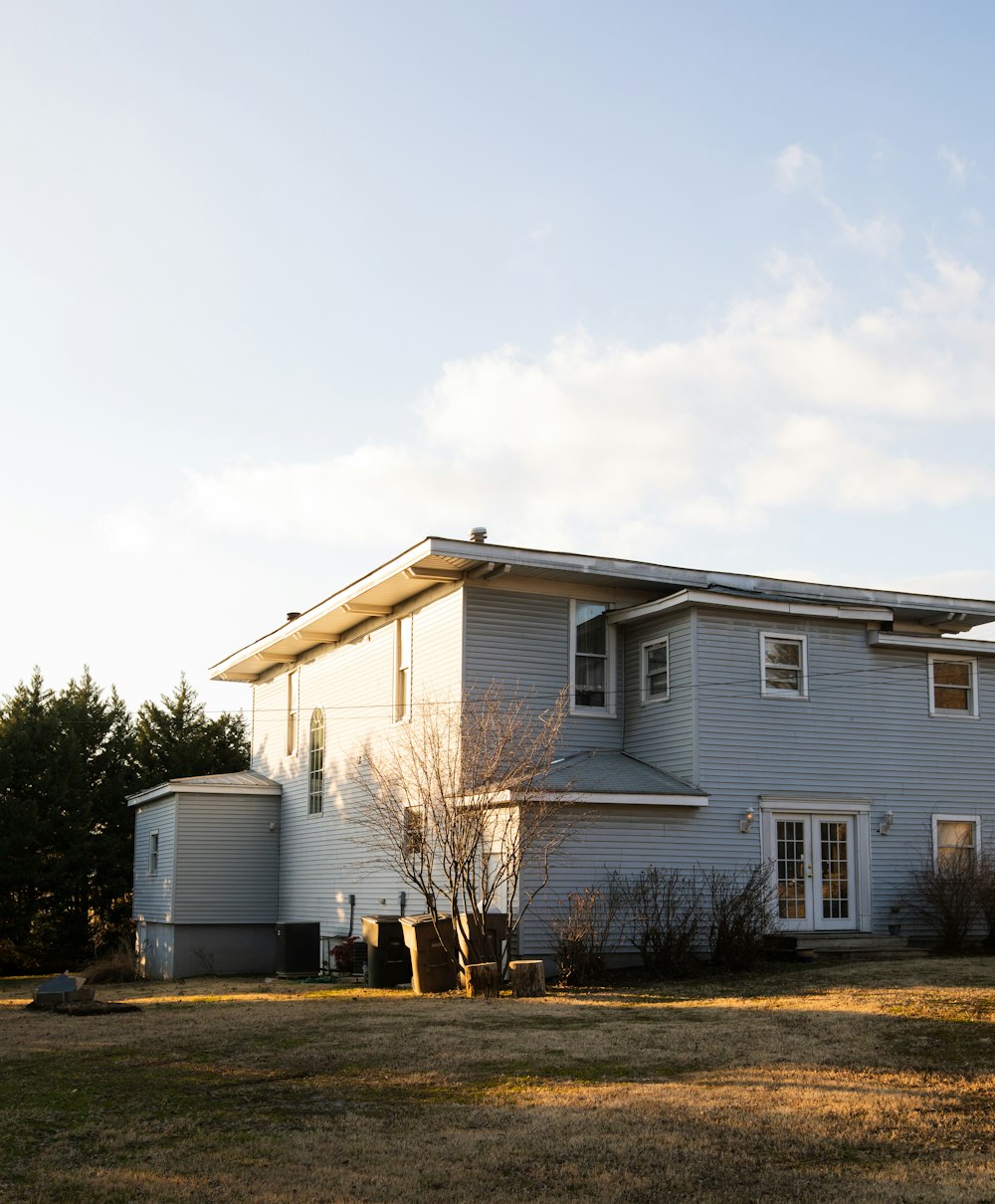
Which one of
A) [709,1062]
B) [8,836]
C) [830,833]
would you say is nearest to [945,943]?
[830,833]

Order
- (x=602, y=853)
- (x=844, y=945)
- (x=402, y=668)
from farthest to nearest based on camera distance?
(x=402, y=668), (x=844, y=945), (x=602, y=853)

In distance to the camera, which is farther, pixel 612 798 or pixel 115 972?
pixel 115 972

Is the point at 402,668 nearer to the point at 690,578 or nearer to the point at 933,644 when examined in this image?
the point at 690,578

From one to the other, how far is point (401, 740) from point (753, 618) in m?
6.22

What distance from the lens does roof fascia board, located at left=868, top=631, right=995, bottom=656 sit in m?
22.2

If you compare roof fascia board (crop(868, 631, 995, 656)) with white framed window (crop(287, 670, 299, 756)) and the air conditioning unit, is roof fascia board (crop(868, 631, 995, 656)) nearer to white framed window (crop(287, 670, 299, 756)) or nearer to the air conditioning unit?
the air conditioning unit

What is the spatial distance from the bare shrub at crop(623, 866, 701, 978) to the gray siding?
1189 cm

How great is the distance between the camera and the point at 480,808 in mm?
18188

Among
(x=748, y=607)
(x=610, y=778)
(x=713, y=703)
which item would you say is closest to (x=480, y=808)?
(x=610, y=778)

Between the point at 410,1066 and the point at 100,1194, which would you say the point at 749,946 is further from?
the point at 100,1194

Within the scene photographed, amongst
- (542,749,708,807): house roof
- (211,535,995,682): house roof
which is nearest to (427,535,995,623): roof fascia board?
(211,535,995,682): house roof

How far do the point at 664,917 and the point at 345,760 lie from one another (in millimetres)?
8696

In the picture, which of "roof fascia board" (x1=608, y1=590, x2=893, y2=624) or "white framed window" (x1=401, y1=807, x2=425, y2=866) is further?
"roof fascia board" (x1=608, y1=590, x2=893, y2=624)

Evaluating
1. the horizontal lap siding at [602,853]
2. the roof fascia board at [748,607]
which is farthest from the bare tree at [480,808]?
the roof fascia board at [748,607]
